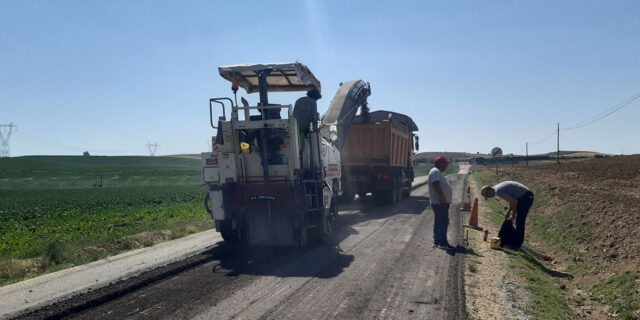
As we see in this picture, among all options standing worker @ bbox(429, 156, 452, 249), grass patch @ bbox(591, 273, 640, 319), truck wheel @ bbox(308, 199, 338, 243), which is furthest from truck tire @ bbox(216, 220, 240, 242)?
grass patch @ bbox(591, 273, 640, 319)

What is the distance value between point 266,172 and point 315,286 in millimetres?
3231

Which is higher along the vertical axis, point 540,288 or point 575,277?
point 540,288

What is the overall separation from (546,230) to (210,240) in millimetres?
9024

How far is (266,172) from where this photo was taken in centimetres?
876

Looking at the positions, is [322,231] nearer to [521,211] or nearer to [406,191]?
[521,211]

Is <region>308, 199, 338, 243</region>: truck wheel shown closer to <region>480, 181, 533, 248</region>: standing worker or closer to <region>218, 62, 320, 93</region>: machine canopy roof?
<region>218, 62, 320, 93</region>: machine canopy roof

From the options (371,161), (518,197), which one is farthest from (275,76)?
(371,161)

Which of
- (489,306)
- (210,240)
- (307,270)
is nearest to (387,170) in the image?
(210,240)

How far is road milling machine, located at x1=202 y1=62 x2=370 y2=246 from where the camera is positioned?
856cm

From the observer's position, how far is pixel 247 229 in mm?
8680

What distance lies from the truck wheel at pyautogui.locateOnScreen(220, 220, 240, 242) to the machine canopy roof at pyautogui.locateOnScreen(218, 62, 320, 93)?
10.8ft

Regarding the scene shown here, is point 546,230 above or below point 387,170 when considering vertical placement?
below

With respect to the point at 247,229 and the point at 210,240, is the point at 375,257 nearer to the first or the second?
the point at 247,229

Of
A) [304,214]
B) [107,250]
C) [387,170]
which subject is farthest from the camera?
[387,170]
